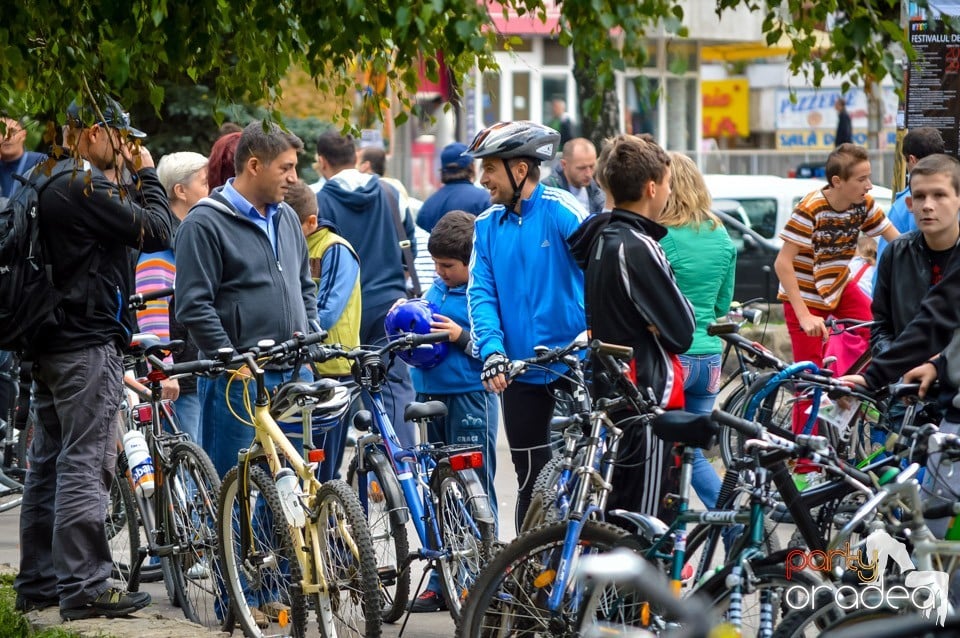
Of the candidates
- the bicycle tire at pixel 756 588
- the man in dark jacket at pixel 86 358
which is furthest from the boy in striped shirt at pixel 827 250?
the bicycle tire at pixel 756 588

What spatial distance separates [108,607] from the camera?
5.98 meters

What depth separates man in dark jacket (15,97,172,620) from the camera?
5.86m

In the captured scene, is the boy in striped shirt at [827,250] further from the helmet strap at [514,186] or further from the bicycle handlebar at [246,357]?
the bicycle handlebar at [246,357]

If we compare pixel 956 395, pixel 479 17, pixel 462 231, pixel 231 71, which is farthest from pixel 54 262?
pixel 956 395

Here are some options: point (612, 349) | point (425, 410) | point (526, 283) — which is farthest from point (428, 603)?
point (612, 349)

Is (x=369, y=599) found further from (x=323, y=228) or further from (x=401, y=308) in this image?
(x=323, y=228)

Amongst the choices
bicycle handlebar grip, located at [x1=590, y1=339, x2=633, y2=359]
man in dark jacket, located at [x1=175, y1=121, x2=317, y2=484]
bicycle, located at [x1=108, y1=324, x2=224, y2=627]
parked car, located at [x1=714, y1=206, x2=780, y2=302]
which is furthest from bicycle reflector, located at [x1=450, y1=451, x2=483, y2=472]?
parked car, located at [x1=714, y1=206, x2=780, y2=302]

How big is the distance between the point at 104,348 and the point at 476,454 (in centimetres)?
153

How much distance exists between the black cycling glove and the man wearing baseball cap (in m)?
4.67

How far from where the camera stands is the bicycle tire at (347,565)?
17.0 ft

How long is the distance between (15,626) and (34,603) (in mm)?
200

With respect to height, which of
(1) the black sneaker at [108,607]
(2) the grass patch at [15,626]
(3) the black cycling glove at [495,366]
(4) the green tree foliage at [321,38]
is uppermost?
(4) the green tree foliage at [321,38]

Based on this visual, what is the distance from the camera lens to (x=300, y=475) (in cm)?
556

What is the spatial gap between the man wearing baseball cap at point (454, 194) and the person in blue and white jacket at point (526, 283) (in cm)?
408
